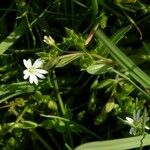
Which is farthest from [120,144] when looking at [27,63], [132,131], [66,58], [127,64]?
[27,63]

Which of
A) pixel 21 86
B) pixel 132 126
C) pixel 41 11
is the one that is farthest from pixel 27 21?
pixel 132 126

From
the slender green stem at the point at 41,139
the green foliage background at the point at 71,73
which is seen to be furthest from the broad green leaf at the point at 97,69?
the slender green stem at the point at 41,139

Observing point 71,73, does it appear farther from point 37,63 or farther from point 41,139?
point 41,139

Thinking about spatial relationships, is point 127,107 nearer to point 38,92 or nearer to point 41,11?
point 38,92

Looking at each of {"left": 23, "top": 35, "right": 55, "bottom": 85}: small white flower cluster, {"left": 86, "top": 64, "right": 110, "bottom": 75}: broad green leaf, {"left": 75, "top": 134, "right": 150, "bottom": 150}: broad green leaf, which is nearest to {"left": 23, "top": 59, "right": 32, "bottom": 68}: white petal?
{"left": 23, "top": 35, "right": 55, "bottom": 85}: small white flower cluster

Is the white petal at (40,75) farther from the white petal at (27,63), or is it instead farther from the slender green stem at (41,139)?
the slender green stem at (41,139)

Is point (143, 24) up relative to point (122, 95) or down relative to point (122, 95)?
up

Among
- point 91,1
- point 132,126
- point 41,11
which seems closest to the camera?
point 132,126
